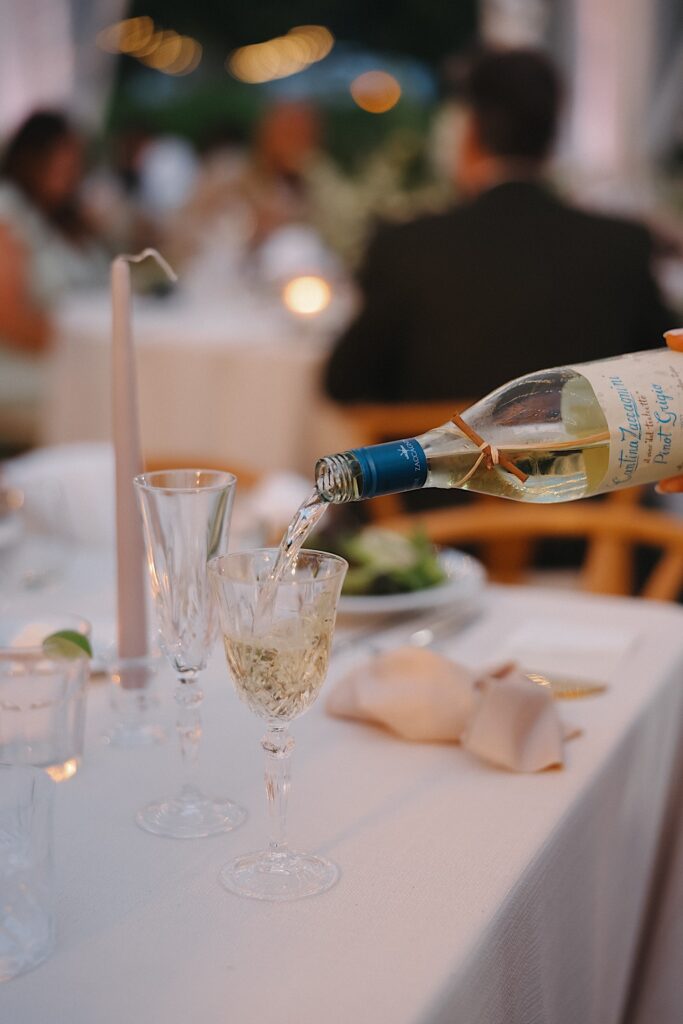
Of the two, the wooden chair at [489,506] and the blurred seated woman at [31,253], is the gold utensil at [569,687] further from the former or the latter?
the blurred seated woman at [31,253]

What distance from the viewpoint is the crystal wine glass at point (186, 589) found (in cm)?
84

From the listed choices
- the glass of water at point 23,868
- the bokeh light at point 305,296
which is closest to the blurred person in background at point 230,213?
the bokeh light at point 305,296

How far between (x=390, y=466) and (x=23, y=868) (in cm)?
33

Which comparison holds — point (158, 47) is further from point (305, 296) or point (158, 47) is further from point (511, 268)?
point (511, 268)

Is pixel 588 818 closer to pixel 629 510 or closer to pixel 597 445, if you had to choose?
pixel 597 445

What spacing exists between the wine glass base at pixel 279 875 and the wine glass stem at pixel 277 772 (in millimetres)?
20

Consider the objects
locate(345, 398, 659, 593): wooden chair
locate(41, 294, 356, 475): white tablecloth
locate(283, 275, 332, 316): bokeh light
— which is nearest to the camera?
locate(345, 398, 659, 593): wooden chair

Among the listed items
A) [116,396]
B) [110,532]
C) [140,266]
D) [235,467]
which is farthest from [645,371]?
[140,266]

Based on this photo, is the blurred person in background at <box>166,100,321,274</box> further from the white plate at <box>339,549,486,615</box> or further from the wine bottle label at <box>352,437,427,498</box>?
the wine bottle label at <box>352,437,427,498</box>

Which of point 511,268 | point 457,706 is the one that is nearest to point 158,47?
point 511,268

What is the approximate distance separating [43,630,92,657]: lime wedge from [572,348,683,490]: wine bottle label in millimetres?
449

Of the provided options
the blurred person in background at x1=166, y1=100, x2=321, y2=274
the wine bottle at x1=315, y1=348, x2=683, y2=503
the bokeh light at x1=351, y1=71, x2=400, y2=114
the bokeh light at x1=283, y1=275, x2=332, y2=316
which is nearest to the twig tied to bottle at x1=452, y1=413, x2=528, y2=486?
the wine bottle at x1=315, y1=348, x2=683, y2=503

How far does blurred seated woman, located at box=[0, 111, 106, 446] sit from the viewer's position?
452cm

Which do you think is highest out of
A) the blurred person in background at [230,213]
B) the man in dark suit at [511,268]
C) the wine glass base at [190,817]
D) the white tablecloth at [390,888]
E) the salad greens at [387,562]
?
the blurred person in background at [230,213]
